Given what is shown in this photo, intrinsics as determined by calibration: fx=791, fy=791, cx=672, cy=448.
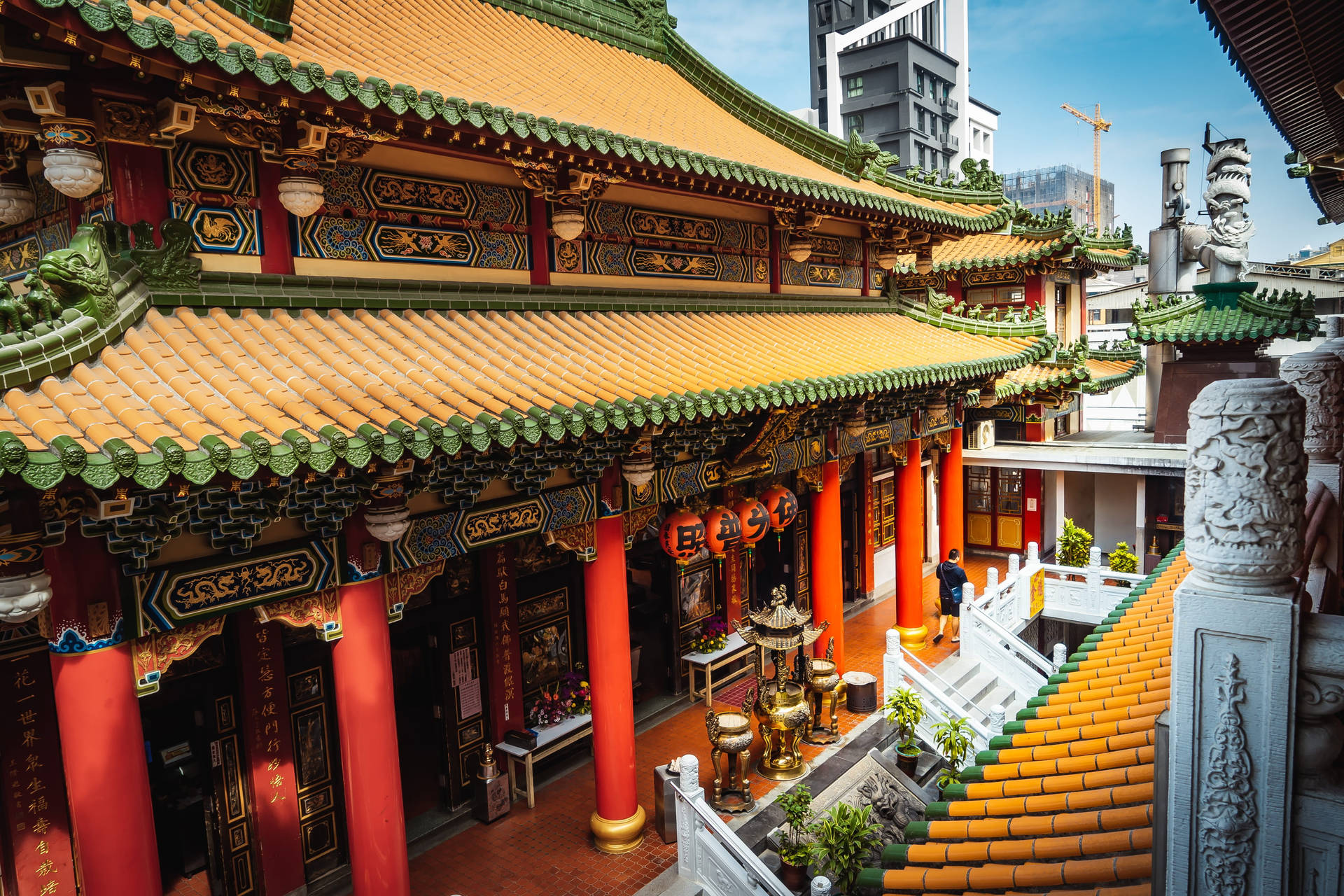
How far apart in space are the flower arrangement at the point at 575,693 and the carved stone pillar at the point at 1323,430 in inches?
292

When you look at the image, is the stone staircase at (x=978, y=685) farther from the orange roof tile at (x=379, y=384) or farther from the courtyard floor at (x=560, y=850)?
the orange roof tile at (x=379, y=384)

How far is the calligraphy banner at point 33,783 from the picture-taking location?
596cm

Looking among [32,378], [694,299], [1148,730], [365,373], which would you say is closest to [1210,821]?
[1148,730]

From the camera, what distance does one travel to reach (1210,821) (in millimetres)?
2482

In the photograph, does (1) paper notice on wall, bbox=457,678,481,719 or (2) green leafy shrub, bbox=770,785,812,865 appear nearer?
(2) green leafy shrub, bbox=770,785,812,865

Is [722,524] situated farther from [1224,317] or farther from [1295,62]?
[1224,317]

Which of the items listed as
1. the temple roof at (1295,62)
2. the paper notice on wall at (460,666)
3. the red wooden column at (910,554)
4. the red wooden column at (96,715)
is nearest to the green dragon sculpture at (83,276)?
the red wooden column at (96,715)

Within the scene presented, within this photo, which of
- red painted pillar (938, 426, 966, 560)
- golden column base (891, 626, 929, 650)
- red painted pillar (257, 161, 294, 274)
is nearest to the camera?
red painted pillar (257, 161, 294, 274)

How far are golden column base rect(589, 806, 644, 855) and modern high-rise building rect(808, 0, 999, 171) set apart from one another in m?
48.6

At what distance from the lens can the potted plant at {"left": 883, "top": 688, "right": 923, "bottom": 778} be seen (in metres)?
8.99

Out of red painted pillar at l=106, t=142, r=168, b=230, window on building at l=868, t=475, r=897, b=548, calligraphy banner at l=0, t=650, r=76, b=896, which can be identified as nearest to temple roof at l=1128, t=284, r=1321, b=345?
window on building at l=868, t=475, r=897, b=548

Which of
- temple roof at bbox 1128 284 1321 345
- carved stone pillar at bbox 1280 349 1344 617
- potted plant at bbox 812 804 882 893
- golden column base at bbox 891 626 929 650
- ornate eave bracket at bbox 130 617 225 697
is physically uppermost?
temple roof at bbox 1128 284 1321 345

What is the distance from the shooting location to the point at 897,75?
48.7 metres

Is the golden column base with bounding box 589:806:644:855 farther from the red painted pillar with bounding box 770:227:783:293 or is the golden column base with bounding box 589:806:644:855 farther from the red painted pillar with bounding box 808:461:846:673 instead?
the red painted pillar with bounding box 770:227:783:293
